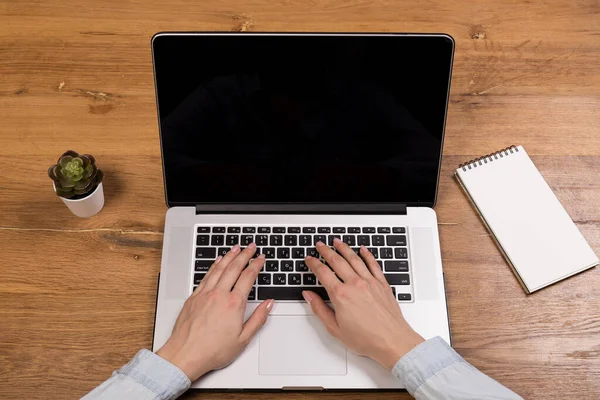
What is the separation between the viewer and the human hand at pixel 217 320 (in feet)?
2.77

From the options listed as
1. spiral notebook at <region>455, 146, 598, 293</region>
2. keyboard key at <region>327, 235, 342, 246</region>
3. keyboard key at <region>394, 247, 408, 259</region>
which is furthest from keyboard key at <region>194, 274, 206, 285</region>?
spiral notebook at <region>455, 146, 598, 293</region>

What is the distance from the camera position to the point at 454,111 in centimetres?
111

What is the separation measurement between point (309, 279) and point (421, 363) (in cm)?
21

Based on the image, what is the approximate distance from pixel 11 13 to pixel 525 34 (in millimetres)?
1046

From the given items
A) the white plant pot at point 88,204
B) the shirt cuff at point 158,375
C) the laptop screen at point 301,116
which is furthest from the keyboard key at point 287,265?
the white plant pot at point 88,204

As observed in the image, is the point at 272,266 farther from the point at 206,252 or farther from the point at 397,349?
the point at 397,349

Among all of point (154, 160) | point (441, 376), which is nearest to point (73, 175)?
point (154, 160)

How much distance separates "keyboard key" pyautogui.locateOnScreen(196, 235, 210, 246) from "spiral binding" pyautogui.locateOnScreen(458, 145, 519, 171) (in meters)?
0.46

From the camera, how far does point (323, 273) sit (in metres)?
0.90

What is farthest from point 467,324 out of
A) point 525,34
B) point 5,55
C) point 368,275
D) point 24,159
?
point 5,55

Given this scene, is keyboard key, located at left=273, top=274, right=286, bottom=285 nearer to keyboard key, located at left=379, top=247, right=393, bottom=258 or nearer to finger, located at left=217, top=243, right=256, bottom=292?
finger, located at left=217, top=243, right=256, bottom=292

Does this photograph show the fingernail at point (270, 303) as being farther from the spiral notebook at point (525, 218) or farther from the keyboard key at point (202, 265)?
the spiral notebook at point (525, 218)

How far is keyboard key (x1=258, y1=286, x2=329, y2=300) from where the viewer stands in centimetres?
91

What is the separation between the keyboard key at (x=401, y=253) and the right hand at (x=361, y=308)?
42 mm
